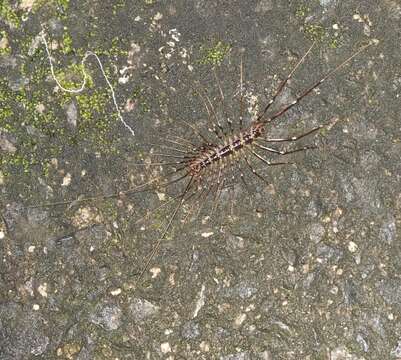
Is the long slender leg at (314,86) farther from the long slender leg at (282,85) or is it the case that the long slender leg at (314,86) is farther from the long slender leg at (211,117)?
the long slender leg at (211,117)

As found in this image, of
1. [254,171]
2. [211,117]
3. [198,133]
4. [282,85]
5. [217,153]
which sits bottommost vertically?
[254,171]

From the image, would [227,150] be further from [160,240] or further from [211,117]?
[160,240]

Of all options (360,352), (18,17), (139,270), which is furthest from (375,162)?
(18,17)

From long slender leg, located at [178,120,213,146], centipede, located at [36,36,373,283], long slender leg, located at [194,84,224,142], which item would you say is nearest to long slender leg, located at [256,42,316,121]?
centipede, located at [36,36,373,283]

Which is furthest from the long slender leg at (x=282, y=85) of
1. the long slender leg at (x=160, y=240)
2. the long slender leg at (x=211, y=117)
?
the long slender leg at (x=160, y=240)

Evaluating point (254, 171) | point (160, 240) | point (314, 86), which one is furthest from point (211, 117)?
point (160, 240)

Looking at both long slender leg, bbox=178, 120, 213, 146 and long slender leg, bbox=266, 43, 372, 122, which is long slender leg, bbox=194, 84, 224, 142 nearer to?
long slender leg, bbox=178, 120, 213, 146
